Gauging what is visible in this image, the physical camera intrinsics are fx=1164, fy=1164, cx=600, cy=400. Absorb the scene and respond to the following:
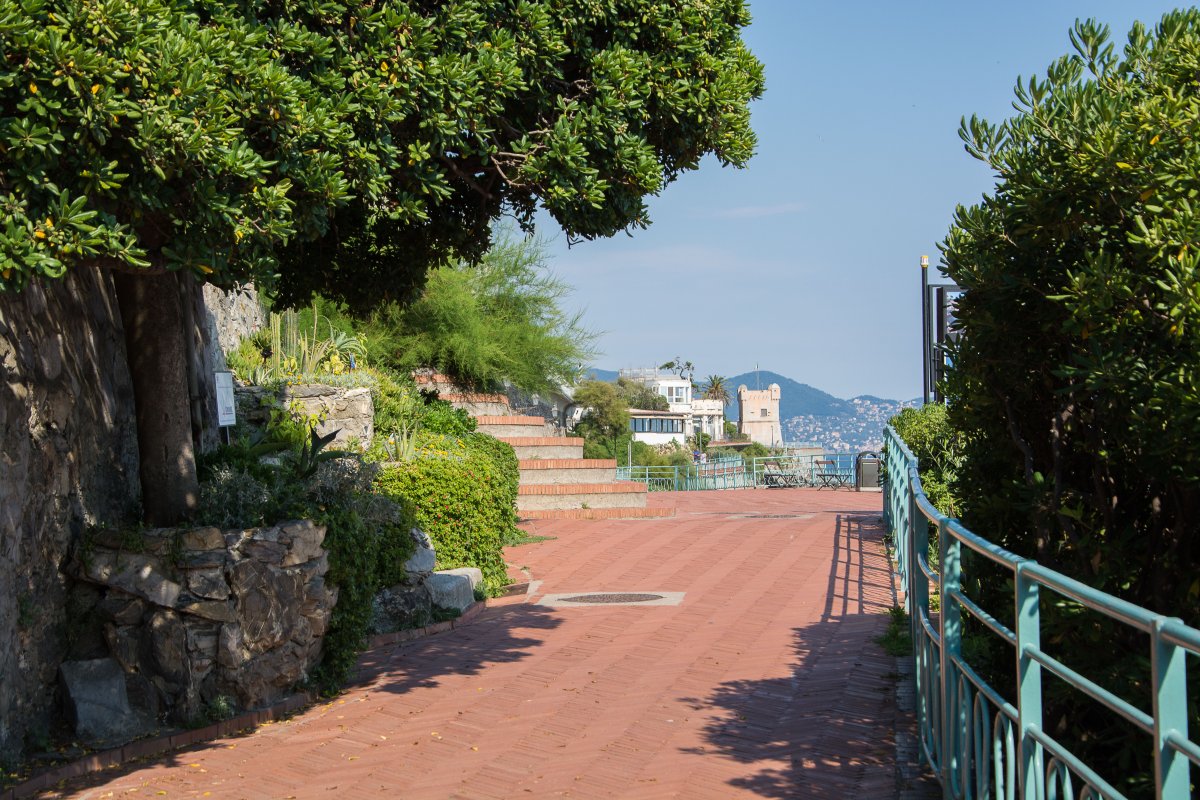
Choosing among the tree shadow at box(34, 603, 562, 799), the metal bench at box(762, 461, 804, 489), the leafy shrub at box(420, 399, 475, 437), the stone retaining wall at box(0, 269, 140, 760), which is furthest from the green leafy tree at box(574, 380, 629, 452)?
the stone retaining wall at box(0, 269, 140, 760)

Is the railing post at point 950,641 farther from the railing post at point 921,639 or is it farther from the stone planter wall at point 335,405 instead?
the stone planter wall at point 335,405

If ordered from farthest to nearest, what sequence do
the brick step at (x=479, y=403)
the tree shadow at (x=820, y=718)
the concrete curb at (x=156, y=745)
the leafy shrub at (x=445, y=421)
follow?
the brick step at (x=479, y=403)
the leafy shrub at (x=445, y=421)
the concrete curb at (x=156, y=745)
the tree shadow at (x=820, y=718)

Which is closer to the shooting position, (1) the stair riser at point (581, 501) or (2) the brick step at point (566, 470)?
(1) the stair riser at point (581, 501)

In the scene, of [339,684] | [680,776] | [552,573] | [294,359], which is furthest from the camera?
[294,359]

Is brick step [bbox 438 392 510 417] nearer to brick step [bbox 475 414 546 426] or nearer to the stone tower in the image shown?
brick step [bbox 475 414 546 426]

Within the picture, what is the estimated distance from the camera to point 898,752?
5.83 meters

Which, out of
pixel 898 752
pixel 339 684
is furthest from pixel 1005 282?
pixel 339 684

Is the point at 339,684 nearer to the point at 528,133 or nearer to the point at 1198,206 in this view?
the point at 528,133

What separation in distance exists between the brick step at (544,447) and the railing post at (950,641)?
1542 centimetres

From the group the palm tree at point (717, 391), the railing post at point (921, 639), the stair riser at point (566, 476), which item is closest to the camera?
the railing post at point (921, 639)

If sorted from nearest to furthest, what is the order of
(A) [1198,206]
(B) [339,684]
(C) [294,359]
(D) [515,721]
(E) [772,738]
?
1. (A) [1198,206]
2. (E) [772,738]
3. (D) [515,721]
4. (B) [339,684]
5. (C) [294,359]

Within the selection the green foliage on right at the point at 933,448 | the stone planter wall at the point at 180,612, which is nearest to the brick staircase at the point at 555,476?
the green foliage on right at the point at 933,448

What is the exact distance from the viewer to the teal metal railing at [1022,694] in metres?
2.28

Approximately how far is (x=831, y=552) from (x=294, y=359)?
6.67 metres
